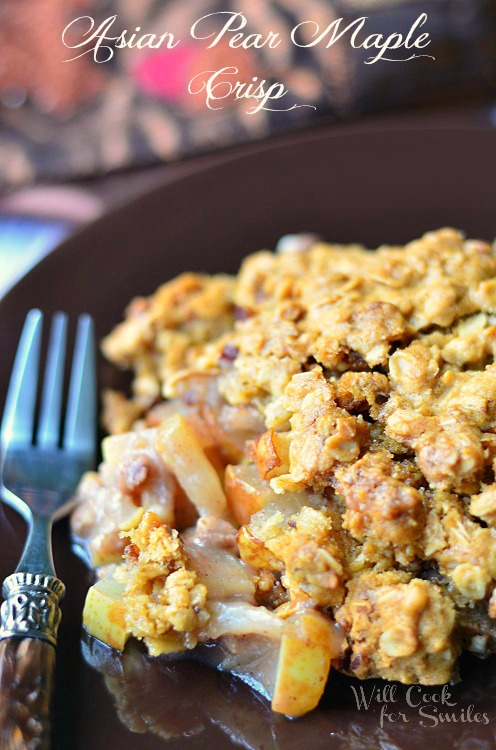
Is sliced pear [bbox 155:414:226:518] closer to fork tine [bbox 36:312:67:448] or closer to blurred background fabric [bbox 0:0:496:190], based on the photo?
fork tine [bbox 36:312:67:448]

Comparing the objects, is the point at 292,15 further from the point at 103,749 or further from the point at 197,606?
the point at 103,749

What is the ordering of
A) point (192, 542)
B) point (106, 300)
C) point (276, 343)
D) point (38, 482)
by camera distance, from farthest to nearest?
point (106, 300), point (38, 482), point (276, 343), point (192, 542)

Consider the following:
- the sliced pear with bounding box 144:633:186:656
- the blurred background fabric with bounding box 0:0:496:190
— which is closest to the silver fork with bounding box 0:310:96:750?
the sliced pear with bounding box 144:633:186:656

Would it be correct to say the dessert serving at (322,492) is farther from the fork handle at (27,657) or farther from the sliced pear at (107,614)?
the fork handle at (27,657)

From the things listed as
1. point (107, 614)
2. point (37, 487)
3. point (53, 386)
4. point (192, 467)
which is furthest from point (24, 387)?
point (107, 614)

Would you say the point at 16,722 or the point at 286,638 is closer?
the point at 16,722

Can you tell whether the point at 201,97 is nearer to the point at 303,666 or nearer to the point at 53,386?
the point at 53,386

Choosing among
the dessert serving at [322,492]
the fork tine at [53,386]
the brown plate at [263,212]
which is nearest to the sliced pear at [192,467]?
the dessert serving at [322,492]

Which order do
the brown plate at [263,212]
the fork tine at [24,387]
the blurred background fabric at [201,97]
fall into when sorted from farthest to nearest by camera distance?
the blurred background fabric at [201,97]
the brown plate at [263,212]
the fork tine at [24,387]

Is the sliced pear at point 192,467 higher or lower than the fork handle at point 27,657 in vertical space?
higher

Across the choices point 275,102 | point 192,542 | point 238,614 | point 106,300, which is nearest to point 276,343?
point 192,542
